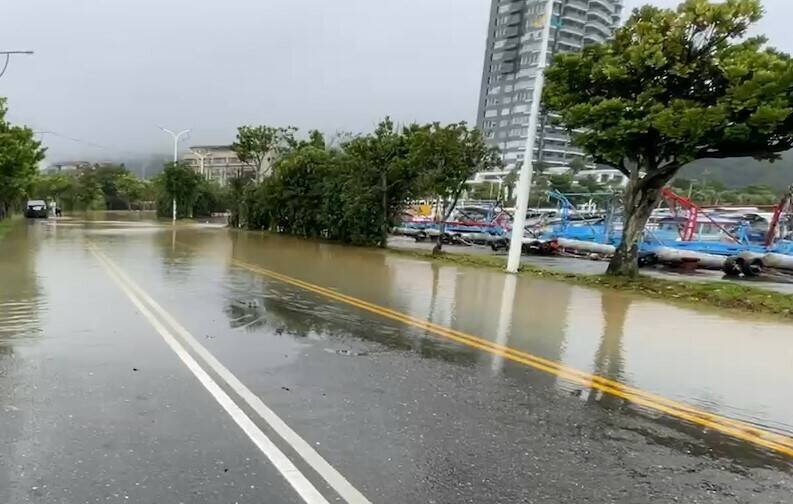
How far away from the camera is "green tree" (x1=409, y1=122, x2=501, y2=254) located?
21.8 m

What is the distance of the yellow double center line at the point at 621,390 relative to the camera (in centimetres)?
467

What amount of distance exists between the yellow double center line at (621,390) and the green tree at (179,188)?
52699mm

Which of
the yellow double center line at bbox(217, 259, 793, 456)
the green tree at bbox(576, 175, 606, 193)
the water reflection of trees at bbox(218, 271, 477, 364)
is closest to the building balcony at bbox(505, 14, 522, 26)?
the water reflection of trees at bbox(218, 271, 477, 364)

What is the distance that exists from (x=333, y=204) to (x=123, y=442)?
26.0 metres

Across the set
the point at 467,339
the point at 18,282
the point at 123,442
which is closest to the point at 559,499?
the point at 123,442

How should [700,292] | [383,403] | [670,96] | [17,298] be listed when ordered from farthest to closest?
[670,96] < [700,292] < [17,298] < [383,403]

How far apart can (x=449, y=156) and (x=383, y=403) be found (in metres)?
17.6

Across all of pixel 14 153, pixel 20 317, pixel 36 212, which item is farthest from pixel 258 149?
pixel 20 317

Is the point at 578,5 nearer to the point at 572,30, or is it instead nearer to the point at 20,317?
the point at 572,30

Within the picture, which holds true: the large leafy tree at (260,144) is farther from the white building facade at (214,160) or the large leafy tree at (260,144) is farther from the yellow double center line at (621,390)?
the white building facade at (214,160)

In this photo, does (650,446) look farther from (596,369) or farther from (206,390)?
(206,390)

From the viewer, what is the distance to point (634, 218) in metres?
15.2

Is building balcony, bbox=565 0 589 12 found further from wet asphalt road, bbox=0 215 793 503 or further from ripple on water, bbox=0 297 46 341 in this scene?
ripple on water, bbox=0 297 46 341

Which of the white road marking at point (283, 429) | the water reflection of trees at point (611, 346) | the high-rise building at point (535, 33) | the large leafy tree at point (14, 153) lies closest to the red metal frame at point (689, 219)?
the high-rise building at point (535, 33)
